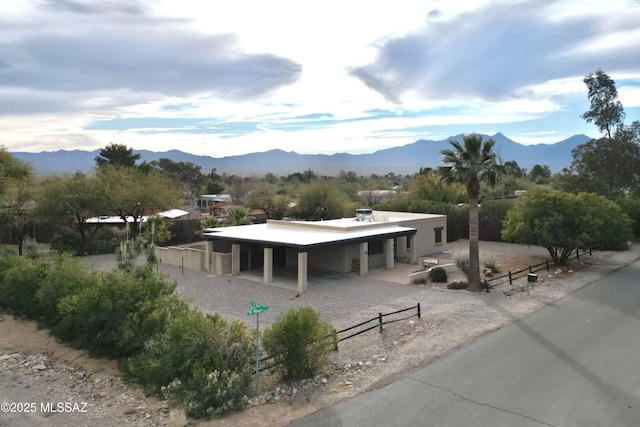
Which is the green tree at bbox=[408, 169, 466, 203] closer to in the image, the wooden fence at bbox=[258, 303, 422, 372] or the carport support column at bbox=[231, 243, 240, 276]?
the carport support column at bbox=[231, 243, 240, 276]

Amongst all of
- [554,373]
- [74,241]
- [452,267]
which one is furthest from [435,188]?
[554,373]

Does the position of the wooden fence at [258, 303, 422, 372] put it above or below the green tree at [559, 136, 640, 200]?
below

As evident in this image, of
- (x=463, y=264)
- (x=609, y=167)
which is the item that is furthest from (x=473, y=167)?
(x=609, y=167)

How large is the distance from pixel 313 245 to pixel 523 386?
13.7 meters

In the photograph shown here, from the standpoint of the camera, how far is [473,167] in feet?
67.2

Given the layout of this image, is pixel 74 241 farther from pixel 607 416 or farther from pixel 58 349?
pixel 607 416

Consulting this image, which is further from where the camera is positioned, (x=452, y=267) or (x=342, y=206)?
(x=342, y=206)

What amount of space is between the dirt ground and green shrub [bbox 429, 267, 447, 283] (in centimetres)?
247

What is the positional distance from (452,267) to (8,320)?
921 inches

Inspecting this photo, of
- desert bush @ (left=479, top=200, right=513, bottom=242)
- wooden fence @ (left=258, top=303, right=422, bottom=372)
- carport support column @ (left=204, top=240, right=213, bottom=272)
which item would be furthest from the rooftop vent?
wooden fence @ (left=258, top=303, right=422, bottom=372)

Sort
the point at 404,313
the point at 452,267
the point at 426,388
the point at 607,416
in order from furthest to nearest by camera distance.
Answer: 1. the point at 452,267
2. the point at 404,313
3. the point at 426,388
4. the point at 607,416

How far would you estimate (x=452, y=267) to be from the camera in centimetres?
2775

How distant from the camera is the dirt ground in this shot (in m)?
10.2

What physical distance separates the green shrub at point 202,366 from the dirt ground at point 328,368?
0.38m
